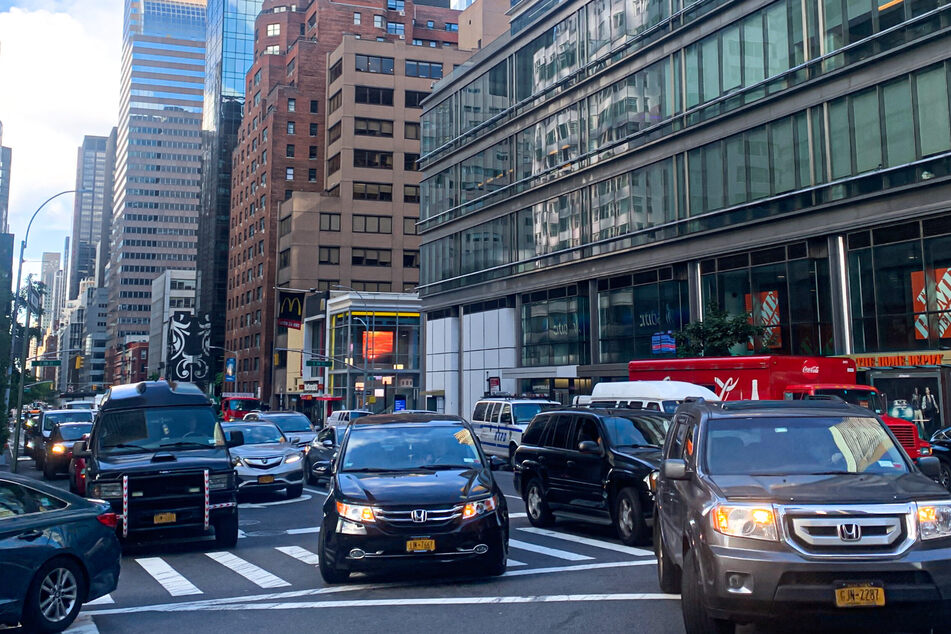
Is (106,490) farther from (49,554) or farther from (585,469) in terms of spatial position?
(585,469)

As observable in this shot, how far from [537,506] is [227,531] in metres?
5.06

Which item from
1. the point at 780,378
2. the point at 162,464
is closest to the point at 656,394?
the point at 780,378

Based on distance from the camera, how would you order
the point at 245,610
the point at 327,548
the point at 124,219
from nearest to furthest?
the point at 245,610
the point at 327,548
the point at 124,219

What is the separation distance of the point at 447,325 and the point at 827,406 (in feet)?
155

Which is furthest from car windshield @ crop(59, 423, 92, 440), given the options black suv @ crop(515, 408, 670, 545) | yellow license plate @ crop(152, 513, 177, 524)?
black suv @ crop(515, 408, 670, 545)

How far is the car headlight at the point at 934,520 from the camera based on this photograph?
6297 mm

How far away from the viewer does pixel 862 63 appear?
96.2 ft

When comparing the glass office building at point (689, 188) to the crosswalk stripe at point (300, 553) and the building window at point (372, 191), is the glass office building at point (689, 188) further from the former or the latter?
the building window at point (372, 191)

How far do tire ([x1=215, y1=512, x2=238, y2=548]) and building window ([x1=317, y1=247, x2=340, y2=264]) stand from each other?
74845 millimetres

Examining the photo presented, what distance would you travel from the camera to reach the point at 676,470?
24.6 feet

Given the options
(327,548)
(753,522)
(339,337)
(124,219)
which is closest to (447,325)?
(339,337)

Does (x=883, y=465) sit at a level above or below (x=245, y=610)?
above

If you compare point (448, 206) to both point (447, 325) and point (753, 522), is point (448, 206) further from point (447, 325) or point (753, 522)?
point (753, 522)

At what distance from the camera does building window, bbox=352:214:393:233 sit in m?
86.9
